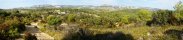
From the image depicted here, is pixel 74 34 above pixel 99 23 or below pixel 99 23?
above

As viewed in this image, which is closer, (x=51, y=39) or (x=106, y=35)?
(x=106, y=35)

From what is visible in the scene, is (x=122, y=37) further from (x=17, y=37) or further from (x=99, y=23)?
(x=99, y=23)

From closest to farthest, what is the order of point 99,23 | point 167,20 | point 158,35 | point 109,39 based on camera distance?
point 109,39 → point 158,35 → point 167,20 → point 99,23

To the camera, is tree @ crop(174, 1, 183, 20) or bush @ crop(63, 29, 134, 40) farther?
tree @ crop(174, 1, 183, 20)

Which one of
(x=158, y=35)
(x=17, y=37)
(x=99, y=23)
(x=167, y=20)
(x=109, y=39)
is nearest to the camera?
(x=109, y=39)

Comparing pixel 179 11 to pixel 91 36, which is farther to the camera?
pixel 179 11

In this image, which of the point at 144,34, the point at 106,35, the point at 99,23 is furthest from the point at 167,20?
the point at 106,35

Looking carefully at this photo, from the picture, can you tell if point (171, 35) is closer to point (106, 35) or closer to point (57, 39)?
point (106, 35)

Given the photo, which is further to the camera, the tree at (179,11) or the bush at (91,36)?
the tree at (179,11)

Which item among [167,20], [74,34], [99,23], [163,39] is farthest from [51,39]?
[99,23]
